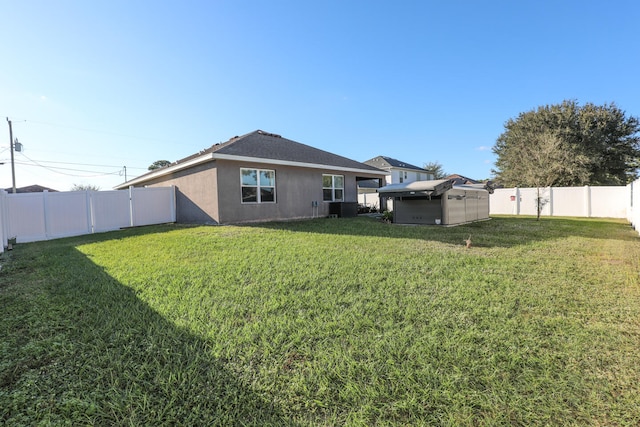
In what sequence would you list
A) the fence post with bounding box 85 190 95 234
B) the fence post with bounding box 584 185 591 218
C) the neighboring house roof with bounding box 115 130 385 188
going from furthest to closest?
the fence post with bounding box 584 185 591 218, the fence post with bounding box 85 190 95 234, the neighboring house roof with bounding box 115 130 385 188

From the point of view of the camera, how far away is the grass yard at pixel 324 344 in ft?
5.60

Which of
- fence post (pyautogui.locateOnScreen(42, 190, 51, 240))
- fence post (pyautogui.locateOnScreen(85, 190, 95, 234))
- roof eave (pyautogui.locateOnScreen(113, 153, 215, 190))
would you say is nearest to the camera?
fence post (pyautogui.locateOnScreen(42, 190, 51, 240))

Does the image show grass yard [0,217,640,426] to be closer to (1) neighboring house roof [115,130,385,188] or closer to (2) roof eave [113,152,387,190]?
(2) roof eave [113,152,387,190]

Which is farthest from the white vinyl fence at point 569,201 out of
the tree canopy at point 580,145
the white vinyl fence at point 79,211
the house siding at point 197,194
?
the white vinyl fence at point 79,211

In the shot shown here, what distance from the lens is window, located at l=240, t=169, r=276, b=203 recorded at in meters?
11.2

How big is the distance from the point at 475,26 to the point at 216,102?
12848 millimetres

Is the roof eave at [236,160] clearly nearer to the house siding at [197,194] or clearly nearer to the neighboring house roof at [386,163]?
the house siding at [197,194]

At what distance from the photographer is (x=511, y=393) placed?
71.8 inches

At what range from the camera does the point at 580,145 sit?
74.8ft

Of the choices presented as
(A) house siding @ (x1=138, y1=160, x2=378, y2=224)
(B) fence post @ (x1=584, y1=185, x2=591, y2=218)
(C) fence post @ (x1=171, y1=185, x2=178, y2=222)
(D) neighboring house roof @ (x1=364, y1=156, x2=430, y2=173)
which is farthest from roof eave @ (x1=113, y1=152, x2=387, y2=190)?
(D) neighboring house roof @ (x1=364, y1=156, x2=430, y2=173)

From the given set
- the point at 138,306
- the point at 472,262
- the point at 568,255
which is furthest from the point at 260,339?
the point at 568,255

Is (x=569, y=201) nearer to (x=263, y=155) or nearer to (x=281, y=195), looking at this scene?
(x=281, y=195)

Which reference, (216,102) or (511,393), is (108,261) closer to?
(511,393)

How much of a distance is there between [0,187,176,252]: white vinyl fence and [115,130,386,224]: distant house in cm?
104
